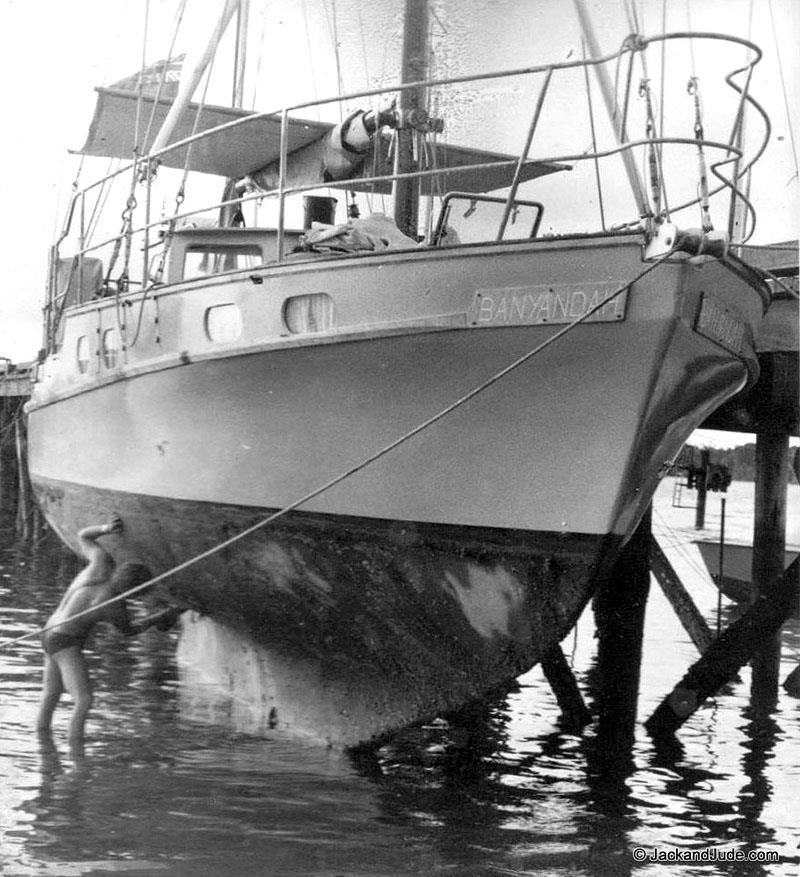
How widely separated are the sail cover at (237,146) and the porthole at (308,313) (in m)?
2.83

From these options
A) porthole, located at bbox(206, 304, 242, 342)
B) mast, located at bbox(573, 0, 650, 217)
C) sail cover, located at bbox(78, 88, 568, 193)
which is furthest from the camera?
sail cover, located at bbox(78, 88, 568, 193)

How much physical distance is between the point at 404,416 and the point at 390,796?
2375 mm

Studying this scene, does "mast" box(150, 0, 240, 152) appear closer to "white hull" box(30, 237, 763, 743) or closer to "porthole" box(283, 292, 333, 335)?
"white hull" box(30, 237, 763, 743)

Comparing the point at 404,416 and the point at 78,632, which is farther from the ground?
the point at 404,416

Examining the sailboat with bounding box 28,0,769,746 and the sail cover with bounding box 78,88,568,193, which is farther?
the sail cover with bounding box 78,88,568,193

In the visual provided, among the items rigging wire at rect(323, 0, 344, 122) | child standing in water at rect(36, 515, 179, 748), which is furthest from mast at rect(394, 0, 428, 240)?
child standing in water at rect(36, 515, 179, 748)

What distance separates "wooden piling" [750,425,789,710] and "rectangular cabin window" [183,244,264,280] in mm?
5011

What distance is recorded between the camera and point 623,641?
9.35 m

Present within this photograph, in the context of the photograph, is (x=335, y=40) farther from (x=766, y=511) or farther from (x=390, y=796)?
(x=390, y=796)

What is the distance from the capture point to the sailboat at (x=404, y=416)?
6492mm

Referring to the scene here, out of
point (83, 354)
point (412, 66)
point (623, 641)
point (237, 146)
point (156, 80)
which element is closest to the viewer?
point (623, 641)

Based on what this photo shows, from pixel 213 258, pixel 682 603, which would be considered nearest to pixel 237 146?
pixel 213 258

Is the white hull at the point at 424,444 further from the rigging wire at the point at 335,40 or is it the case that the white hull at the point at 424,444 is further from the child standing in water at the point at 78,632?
the rigging wire at the point at 335,40

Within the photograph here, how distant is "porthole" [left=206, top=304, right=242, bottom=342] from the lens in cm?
771
